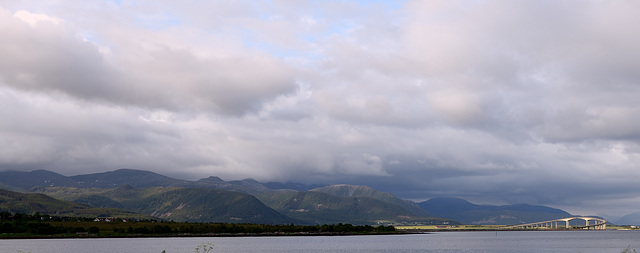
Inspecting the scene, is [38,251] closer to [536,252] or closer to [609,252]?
[536,252]

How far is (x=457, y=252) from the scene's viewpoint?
178 metres

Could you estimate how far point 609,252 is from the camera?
567ft

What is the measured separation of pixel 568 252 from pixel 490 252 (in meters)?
25.4

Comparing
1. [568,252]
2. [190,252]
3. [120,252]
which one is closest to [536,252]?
[568,252]

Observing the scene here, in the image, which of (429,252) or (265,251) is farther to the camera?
(265,251)

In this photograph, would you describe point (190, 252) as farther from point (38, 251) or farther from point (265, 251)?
point (38, 251)

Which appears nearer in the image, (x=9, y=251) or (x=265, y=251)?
(x=9, y=251)

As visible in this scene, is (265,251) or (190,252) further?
(265,251)

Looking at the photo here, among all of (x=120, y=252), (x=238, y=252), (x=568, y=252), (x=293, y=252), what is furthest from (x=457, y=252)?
(x=120, y=252)

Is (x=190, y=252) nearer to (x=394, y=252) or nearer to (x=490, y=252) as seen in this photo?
(x=394, y=252)

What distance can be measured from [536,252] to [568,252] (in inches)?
455

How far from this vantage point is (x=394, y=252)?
570ft

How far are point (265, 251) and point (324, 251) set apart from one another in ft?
65.3

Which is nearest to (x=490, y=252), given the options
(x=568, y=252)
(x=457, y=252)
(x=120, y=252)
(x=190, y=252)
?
(x=457, y=252)
